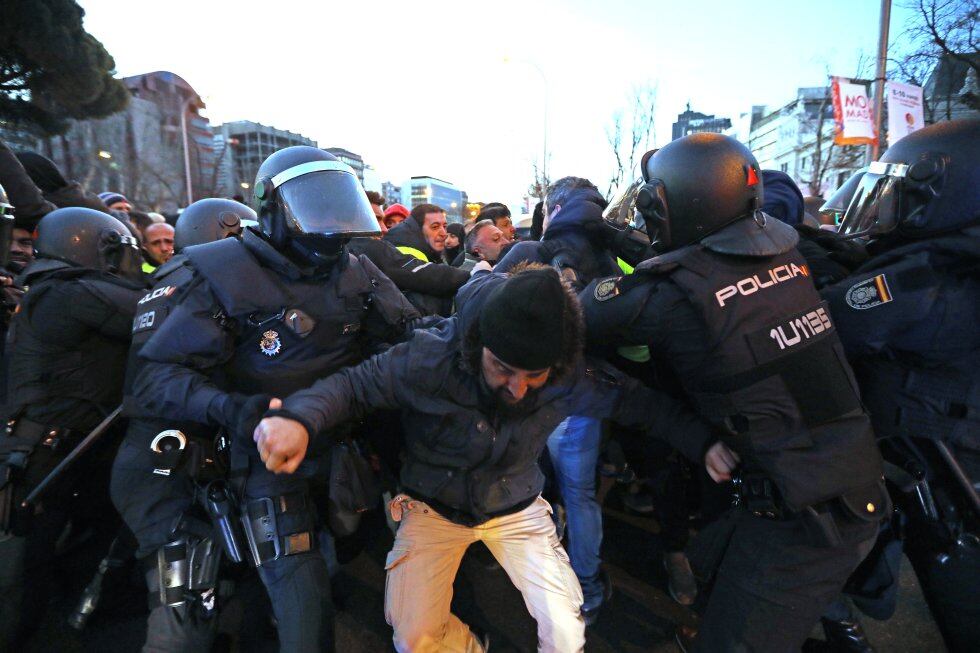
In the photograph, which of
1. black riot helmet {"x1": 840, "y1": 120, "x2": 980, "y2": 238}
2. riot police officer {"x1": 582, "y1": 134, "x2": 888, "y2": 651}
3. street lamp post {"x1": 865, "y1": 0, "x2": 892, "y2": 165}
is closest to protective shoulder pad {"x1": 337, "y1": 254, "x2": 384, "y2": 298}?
riot police officer {"x1": 582, "y1": 134, "x2": 888, "y2": 651}

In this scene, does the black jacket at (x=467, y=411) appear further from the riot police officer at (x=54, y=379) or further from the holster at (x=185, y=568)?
the riot police officer at (x=54, y=379)

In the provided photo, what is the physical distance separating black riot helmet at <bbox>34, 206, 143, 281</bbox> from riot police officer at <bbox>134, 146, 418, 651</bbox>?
1066 millimetres

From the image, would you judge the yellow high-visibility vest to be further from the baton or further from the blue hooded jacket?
the baton

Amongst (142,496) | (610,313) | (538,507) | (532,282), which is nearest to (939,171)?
(610,313)

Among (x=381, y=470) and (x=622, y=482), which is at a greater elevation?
(x=381, y=470)

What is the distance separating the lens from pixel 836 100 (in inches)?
340

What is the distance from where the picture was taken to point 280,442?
158 cm

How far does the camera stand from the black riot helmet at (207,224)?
3.27m

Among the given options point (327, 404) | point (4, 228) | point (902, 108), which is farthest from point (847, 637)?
point (902, 108)

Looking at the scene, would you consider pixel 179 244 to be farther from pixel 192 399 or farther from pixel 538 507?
pixel 538 507

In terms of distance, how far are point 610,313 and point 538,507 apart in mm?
975

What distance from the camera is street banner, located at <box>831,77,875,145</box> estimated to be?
8.56 meters

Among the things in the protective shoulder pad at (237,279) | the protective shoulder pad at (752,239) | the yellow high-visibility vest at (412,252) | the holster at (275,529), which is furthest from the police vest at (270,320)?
the yellow high-visibility vest at (412,252)

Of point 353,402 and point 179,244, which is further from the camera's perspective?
point 179,244
